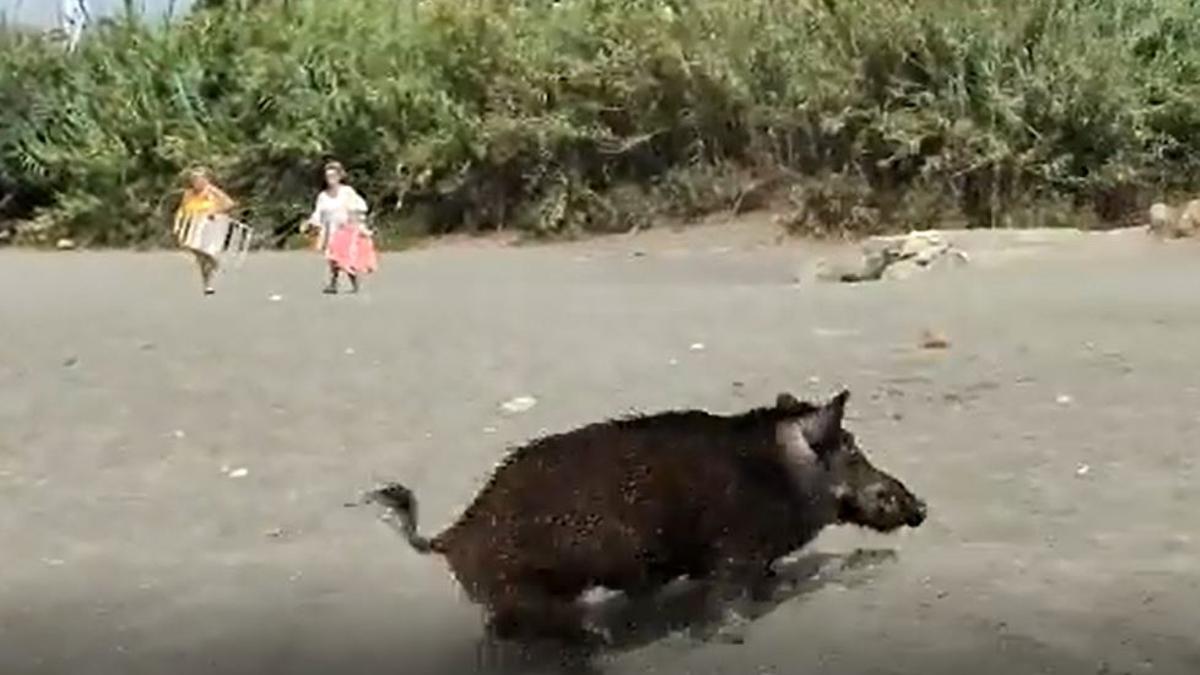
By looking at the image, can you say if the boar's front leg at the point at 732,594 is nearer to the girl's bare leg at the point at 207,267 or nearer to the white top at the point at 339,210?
the white top at the point at 339,210

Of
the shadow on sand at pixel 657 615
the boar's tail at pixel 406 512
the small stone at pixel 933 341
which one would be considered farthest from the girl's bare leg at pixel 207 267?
the boar's tail at pixel 406 512

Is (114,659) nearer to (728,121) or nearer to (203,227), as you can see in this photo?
(203,227)

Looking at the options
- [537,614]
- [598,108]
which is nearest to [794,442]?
[537,614]

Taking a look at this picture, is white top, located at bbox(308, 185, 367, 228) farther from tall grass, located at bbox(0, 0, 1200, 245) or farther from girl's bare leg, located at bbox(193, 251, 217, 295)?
tall grass, located at bbox(0, 0, 1200, 245)

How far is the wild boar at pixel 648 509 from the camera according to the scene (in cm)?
497

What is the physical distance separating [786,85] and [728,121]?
0.98m

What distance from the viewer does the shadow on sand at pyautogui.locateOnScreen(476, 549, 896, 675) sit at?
4.93m

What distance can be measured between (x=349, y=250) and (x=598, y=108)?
30.4ft

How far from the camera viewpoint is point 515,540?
4969 mm

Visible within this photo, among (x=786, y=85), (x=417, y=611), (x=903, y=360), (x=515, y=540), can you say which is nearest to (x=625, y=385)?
(x=903, y=360)

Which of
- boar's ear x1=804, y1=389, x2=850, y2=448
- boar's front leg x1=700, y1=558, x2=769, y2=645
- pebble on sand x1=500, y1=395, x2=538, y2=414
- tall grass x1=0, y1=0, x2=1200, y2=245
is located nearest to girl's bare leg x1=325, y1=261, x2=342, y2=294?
tall grass x1=0, y1=0, x2=1200, y2=245

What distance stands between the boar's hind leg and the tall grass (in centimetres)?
1898

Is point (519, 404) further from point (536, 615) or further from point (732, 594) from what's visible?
point (536, 615)

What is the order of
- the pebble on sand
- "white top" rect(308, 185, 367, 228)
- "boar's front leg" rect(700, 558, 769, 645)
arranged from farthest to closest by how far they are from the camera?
1. "white top" rect(308, 185, 367, 228)
2. the pebble on sand
3. "boar's front leg" rect(700, 558, 769, 645)
